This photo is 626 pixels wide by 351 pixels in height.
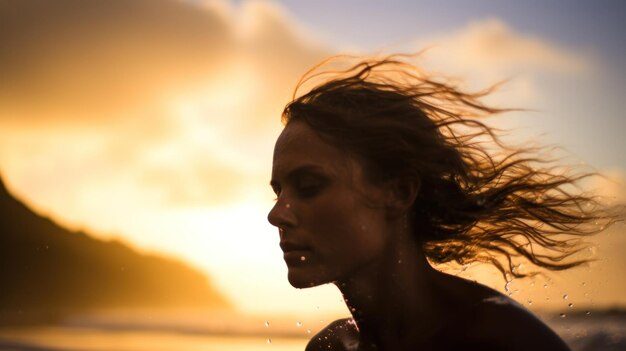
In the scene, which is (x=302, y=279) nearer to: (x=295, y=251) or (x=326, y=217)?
(x=295, y=251)

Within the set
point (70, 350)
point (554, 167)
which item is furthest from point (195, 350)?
point (554, 167)

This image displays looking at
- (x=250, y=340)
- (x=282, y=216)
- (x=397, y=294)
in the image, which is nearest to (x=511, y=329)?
(x=397, y=294)

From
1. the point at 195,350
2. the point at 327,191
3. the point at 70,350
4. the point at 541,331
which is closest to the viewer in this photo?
the point at 541,331

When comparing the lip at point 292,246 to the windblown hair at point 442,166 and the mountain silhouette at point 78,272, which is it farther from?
the mountain silhouette at point 78,272

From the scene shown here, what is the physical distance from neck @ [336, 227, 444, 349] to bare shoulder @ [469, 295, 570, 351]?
277 mm

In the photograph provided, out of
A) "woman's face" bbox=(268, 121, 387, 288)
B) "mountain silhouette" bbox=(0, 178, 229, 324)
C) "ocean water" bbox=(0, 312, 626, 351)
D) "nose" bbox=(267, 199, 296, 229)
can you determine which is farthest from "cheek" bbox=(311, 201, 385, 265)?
"mountain silhouette" bbox=(0, 178, 229, 324)

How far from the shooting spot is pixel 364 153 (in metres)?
3.48

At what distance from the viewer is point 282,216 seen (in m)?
3.40

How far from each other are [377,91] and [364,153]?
392 mm

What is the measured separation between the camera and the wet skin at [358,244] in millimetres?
3369

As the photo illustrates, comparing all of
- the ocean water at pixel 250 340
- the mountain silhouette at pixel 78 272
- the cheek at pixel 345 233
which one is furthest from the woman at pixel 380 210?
the mountain silhouette at pixel 78 272

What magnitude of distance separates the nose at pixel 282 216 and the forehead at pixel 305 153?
0.17 m

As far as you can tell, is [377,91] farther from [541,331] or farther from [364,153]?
[541,331]

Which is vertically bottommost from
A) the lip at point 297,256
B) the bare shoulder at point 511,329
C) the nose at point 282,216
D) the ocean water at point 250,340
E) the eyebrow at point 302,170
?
the bare shoulder at point 511,329
